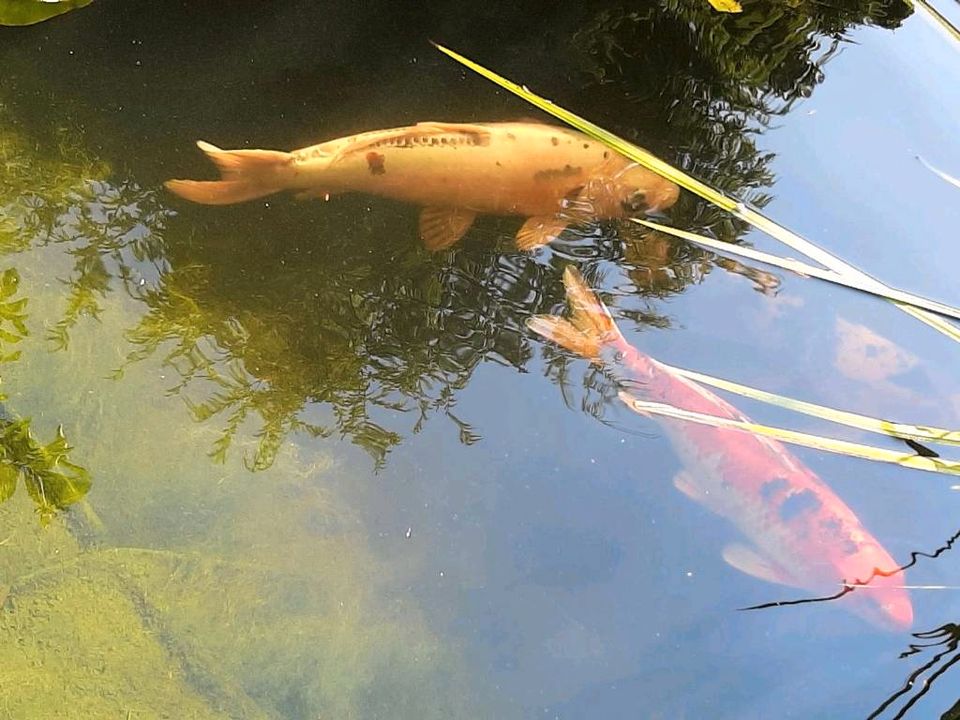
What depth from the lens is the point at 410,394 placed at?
1.92m

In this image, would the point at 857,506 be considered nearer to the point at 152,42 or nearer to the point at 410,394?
the point at 410,394

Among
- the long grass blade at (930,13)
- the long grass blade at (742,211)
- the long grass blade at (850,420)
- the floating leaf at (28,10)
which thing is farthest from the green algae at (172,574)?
the long grass blade at (930,13)

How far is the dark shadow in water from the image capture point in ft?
5.44

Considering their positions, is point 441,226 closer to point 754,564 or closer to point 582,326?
point 582,326

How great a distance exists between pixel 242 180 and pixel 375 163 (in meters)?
0.33

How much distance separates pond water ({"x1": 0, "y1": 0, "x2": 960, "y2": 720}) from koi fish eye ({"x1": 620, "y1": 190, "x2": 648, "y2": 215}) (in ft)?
0.29

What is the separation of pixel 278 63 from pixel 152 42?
1.10ft

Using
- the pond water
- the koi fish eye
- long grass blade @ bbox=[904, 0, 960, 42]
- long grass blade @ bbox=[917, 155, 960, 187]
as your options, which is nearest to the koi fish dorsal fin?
the pond water

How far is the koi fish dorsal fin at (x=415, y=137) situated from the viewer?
80.6 inches

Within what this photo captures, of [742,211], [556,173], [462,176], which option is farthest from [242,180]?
[742,211]

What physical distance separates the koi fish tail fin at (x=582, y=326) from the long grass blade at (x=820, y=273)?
0.26m

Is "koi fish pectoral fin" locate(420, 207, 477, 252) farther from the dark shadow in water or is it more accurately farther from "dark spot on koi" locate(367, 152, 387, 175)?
the dark shadow in water

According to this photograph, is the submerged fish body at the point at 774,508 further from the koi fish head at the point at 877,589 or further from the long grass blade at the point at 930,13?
the long grass blade at the point at 930,13

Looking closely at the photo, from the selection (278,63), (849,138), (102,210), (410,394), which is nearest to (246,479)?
(410,394)
